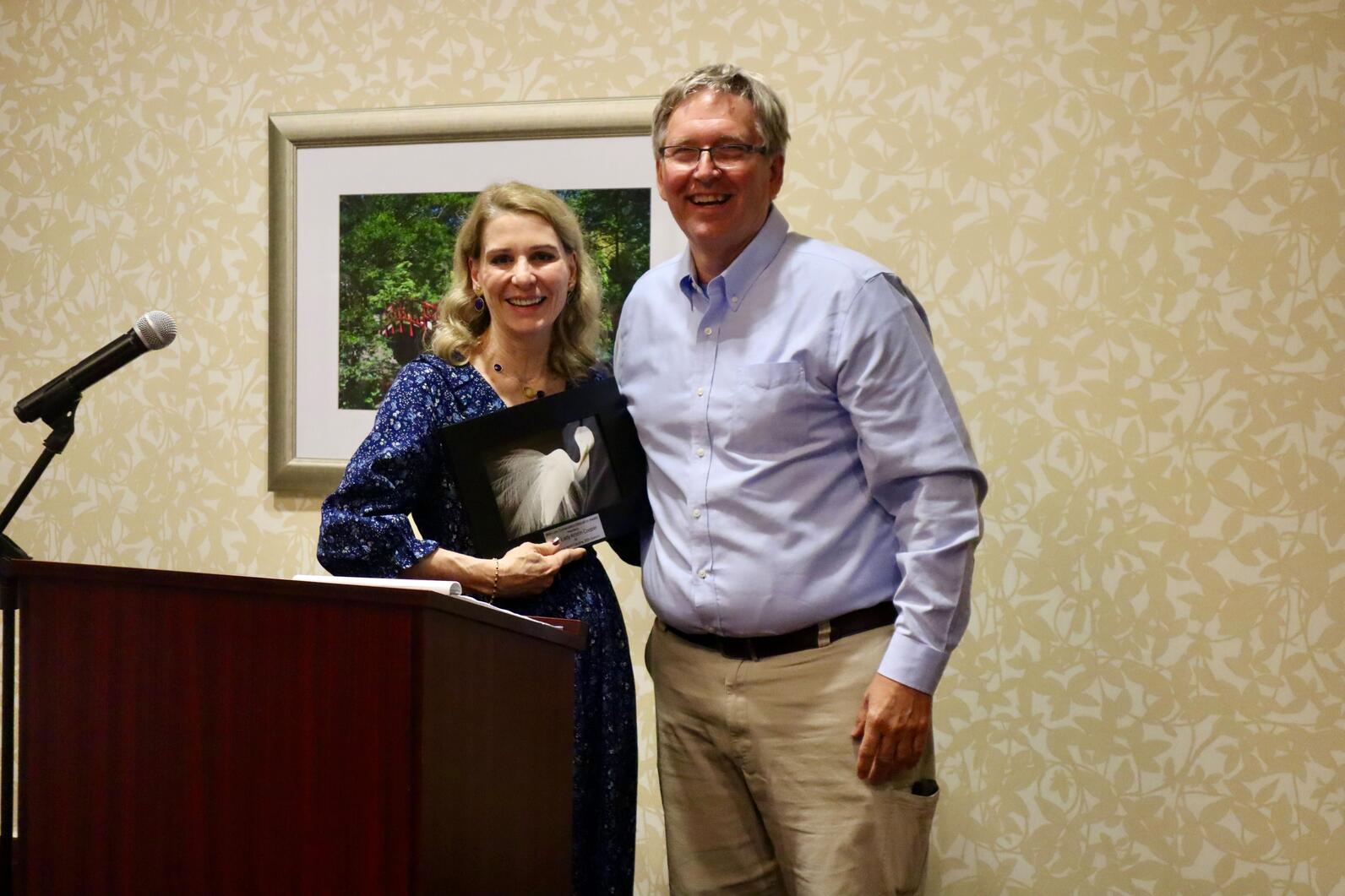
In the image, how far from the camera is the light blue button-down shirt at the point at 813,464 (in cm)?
154

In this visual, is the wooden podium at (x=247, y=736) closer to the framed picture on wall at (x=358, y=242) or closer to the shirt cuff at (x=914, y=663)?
the shirt cuff at (x=914, y=663)

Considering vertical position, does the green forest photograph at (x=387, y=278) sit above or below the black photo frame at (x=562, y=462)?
above

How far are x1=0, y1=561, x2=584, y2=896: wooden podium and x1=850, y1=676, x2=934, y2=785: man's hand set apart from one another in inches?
21.5

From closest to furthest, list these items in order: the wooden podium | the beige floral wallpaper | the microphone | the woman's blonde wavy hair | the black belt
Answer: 1. the wooden podium
2. the microphone
3. the black belt
4. the woman's blonde wavy hair
5. the beige floral wallpaper

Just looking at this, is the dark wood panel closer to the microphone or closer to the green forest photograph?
the microphone

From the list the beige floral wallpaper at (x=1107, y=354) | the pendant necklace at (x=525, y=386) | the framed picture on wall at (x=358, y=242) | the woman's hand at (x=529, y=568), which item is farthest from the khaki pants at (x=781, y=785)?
the framed picture on wall at (x=358, y=242)

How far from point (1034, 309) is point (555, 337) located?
905mm

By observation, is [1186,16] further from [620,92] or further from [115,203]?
[115,203]

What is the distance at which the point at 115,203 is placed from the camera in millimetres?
2646

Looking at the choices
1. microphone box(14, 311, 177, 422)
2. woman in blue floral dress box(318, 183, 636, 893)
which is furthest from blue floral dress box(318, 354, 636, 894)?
microphone box(14, 311, 177, 422)

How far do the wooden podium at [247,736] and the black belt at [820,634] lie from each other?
0.52 m

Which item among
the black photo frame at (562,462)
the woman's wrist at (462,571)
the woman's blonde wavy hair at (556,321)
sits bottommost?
the woman's wrist at (462,571)

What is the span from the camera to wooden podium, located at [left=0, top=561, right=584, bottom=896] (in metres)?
1.04

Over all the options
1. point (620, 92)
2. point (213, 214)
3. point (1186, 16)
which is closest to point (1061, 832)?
point (1186, 16)
